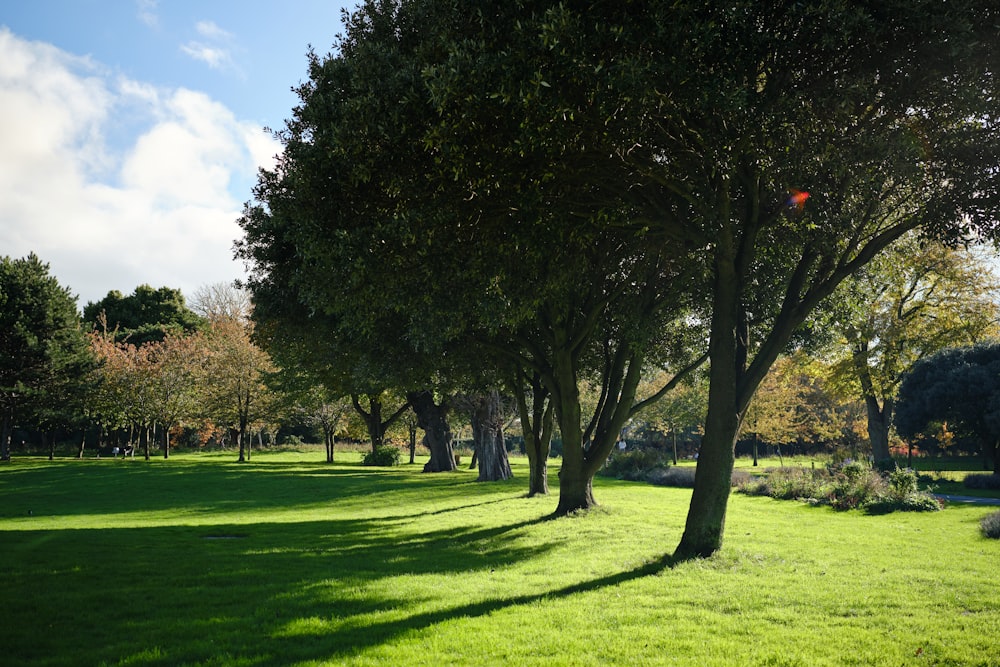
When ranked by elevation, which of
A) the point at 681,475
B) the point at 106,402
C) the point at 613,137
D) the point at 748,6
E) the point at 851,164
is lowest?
the point at 681,475

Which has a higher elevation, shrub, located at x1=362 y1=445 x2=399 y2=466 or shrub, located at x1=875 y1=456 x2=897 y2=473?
shrub, located at x1=875 y1=456 x2=897 y2=473

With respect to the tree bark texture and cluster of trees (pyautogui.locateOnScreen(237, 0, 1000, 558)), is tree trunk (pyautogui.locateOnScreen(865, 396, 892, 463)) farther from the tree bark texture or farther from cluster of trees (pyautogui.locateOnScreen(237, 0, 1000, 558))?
cluster of trees (pyautogui.locateOnScreen(237, 0, 1000, 558))

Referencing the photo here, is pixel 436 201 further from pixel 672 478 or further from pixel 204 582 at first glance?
pixel 672 478

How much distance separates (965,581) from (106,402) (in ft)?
165

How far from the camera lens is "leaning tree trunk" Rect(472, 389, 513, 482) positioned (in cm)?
3216

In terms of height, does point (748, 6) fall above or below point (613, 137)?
above

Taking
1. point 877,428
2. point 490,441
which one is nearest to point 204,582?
point 490,441

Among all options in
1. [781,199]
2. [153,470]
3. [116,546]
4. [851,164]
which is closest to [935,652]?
[851,164]

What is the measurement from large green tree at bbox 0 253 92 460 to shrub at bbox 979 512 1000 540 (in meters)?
49.7

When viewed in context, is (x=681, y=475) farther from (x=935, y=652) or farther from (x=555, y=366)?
(x=935, y=652)

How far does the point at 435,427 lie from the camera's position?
40.6m

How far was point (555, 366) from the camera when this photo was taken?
18.7 meters

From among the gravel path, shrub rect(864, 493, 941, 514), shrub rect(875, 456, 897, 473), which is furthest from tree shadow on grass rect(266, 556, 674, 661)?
shrub rect(875, 456, 897, 473)

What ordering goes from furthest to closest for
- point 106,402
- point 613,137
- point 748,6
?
point 106,402 → point 613,137 → point 748,6
